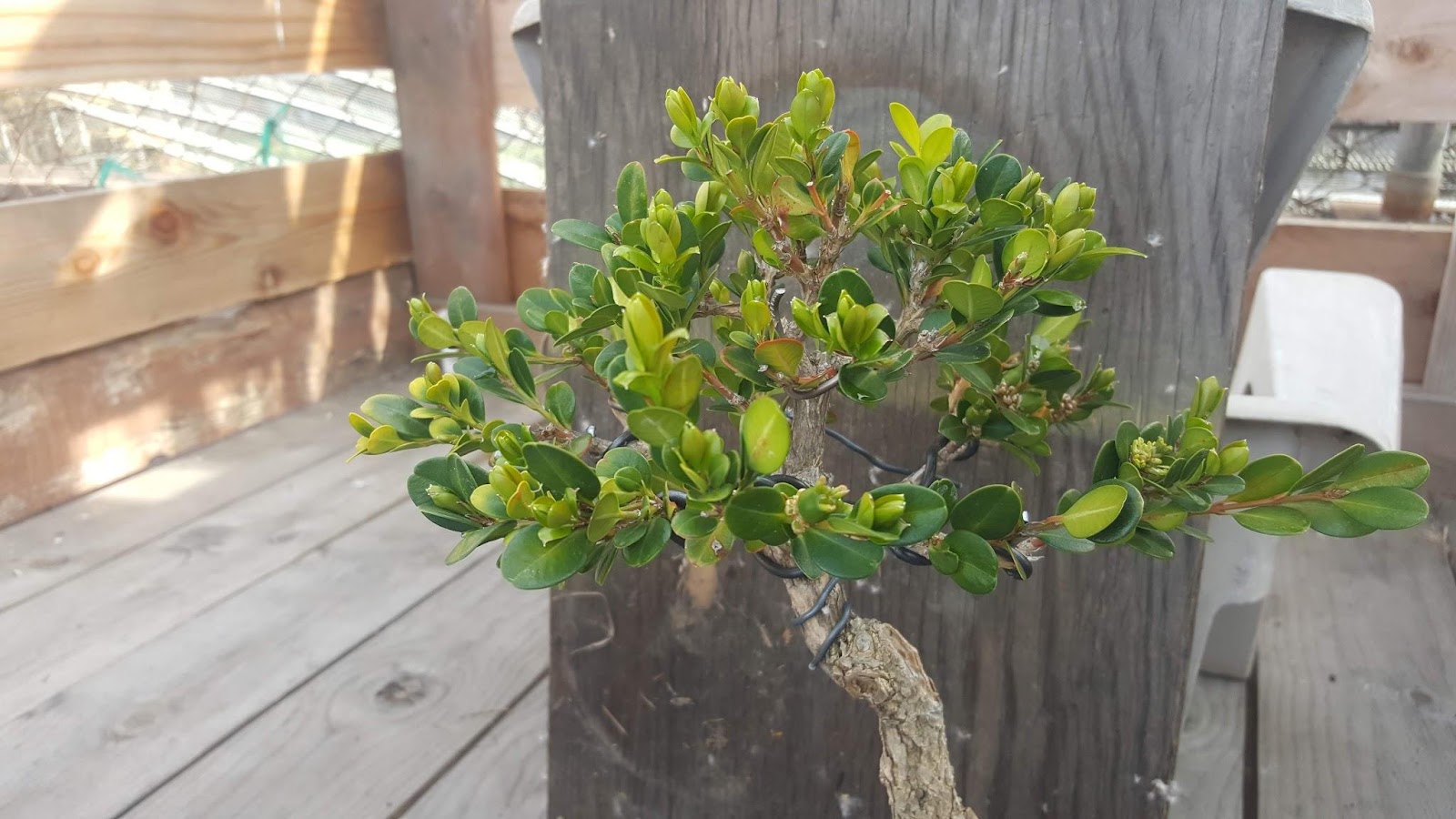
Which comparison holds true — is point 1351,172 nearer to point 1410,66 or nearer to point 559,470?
point 1410,66

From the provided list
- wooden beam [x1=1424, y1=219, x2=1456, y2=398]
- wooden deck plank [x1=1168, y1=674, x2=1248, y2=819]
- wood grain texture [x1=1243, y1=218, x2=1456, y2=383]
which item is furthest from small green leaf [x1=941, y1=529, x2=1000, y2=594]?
wooden beam [x1=1424, y1=219, x2=1456, y2=398]

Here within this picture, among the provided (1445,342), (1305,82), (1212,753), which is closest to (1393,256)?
(1445,342)

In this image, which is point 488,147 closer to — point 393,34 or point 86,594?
point 393,34

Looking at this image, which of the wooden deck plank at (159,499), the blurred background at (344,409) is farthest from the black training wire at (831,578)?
the wooden deck plank at (159,499)

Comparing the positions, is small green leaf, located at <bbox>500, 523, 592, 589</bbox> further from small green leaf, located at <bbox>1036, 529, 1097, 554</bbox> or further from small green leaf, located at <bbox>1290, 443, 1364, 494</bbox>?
small green leaf, located at <bbox>1290, 443, 1364, 494</bbox>

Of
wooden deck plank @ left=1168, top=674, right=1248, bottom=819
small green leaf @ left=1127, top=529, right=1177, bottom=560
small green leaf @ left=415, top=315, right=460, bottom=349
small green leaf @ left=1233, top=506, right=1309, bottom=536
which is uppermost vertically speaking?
small green leaf @ left=415, top=315, right=460, bottom=349

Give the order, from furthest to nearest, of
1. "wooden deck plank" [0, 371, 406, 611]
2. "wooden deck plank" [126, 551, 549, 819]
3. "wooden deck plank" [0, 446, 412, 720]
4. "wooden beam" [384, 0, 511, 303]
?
1. "wooden beam" [384, 0, 511, 303]
2. "wooden deck plank" [0, 371, 406, 611]
3. "wooden deck plank" [0, 446, 412, 720]
4. "wooden deck plank" [126, 551, 549, 819]
